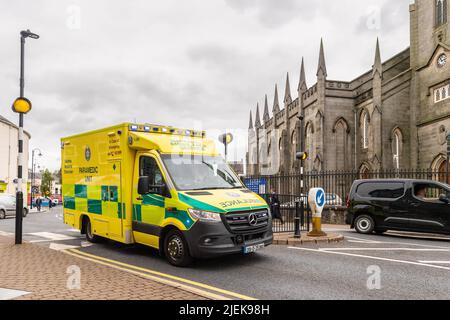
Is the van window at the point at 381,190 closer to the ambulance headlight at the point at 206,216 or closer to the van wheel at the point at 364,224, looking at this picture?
the van wheel at the point at 364,224

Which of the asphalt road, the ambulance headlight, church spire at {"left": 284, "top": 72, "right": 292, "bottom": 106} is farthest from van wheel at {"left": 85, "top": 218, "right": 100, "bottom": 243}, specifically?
church spire at {"left": 284, "top": 72, "right": 292, "bottom": 106}

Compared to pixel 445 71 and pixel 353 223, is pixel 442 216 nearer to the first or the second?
pixel 353 223

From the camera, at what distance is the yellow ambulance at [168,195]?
632cm

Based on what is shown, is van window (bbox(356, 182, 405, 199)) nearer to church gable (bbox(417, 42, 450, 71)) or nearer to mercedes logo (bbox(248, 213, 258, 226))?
mercedes logo (bbox(248, 213, 258, 226))

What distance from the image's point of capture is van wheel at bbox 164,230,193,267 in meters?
6.50

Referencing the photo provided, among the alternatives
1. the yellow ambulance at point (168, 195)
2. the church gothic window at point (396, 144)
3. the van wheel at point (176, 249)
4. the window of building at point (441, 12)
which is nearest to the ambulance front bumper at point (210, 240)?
the yellow ambulance at point (168, 195)

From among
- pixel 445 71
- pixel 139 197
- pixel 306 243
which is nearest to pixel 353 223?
pixel 306 243

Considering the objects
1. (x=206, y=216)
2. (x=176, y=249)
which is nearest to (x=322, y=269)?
(x=206, y=216)

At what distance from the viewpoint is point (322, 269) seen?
6484 millimetres

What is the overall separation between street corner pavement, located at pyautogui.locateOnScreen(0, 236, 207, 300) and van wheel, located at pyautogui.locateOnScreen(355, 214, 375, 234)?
9164mm

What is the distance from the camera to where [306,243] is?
9.70 m

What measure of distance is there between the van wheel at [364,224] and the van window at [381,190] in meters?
0.79

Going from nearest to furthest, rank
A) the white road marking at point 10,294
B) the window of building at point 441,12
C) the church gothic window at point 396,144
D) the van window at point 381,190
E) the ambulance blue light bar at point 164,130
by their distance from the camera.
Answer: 1. the white road marking at point 10,294
2. the ambulance blue light bar at point 164,130
3. the van window at point 381,190
4. the window of building at point 441,12
5. the church gothic window at point 396,144

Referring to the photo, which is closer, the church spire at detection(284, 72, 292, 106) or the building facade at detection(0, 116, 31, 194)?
the building facade at detection(0, 116, 31, 194)
